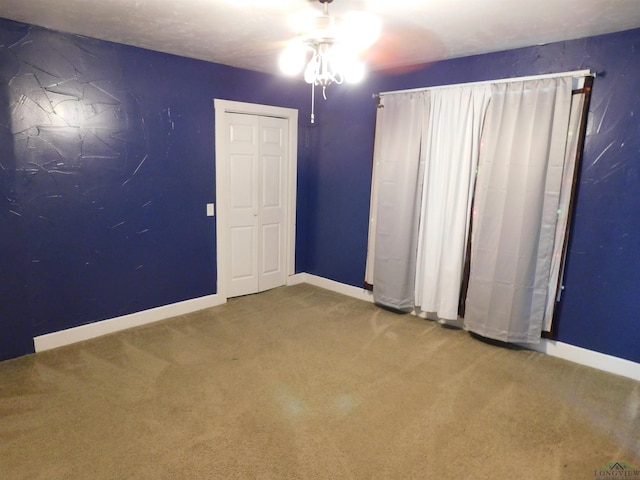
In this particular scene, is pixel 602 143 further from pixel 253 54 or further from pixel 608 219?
pixel 253 54

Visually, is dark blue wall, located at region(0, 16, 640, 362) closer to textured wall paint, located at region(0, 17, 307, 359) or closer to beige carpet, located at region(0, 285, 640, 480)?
textured wall paint, located at region(0, 17, 307, 359)

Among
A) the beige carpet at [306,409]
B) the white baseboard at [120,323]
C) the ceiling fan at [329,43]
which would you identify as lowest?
the beige carpet at [306,409]

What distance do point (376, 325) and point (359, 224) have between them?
123 centimetres

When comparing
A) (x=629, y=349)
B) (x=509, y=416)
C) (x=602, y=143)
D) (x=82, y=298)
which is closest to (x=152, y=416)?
(x=82, y=298)

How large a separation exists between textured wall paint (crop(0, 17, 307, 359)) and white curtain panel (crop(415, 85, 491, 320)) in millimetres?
2097

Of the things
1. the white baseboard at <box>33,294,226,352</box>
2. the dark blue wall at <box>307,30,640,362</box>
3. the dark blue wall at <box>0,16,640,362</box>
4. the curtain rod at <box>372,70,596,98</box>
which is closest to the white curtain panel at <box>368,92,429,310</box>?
the curtain rod at <box>372,70,596,98</box>

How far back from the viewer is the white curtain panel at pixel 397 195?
3873 mm

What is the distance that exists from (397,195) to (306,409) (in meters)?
2.32

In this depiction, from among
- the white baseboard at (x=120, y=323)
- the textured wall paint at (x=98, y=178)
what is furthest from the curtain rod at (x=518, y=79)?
the white baseboard at (x=120, y=323)

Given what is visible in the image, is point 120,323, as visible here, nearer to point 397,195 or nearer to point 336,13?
point 397,195

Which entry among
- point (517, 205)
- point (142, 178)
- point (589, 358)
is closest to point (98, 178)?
point (142, 178)

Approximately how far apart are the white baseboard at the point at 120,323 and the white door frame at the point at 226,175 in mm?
248

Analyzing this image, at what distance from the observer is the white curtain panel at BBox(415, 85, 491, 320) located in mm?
3506

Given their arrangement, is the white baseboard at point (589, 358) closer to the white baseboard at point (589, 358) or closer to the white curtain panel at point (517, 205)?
the white baseboard at point (589, 358)
